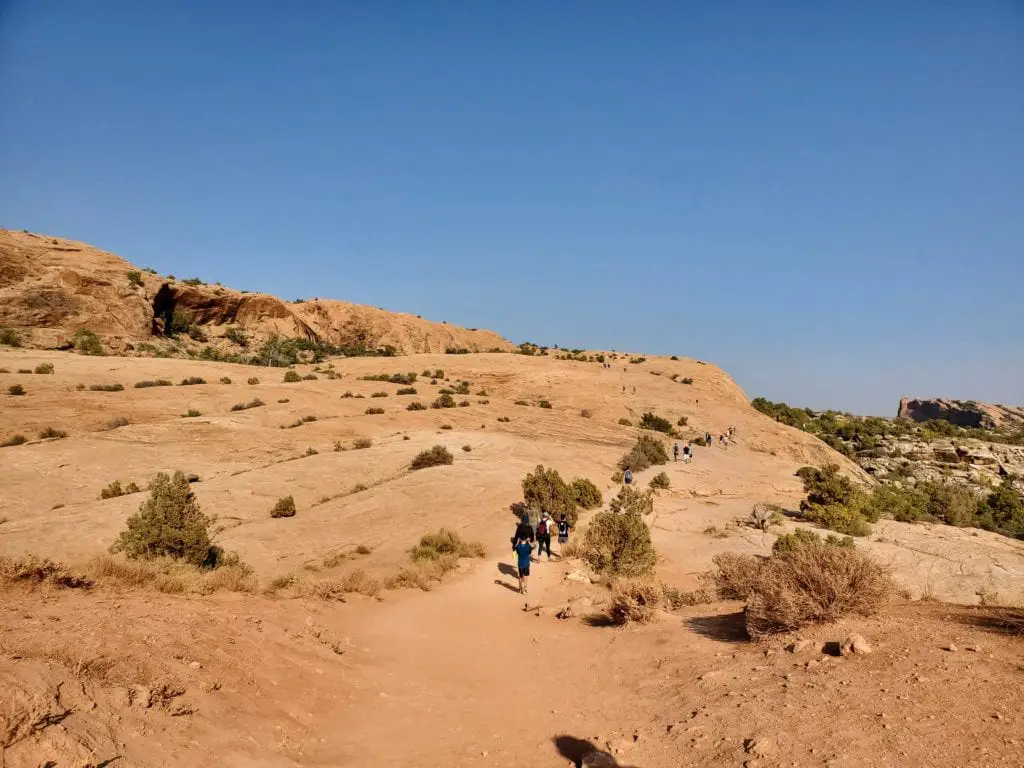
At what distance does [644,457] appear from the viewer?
2884 cm

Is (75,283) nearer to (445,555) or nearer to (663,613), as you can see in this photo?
(445,555)

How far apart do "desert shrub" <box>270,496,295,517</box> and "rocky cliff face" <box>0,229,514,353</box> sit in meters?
33.3

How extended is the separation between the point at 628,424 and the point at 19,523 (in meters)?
36.0

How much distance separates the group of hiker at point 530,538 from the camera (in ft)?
38.6

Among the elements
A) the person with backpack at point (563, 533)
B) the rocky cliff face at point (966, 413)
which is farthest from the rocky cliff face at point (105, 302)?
the rocky cliff face at point (966, 413)

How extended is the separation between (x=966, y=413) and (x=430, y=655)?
5168 inches

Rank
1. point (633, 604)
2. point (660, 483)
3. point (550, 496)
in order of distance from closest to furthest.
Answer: point (633, 604) < point (550, 496) < point (660, 483)

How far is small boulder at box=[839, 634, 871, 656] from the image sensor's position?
19.3 feet

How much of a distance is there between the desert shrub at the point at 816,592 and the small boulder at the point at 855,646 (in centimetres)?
73

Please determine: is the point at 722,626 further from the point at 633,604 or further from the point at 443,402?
the point at 443,402

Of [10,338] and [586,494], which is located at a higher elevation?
[10,338]

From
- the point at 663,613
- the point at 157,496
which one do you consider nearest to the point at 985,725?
the point at 663,613

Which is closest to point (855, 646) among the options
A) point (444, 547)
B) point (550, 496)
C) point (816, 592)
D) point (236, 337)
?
point (816, 592)

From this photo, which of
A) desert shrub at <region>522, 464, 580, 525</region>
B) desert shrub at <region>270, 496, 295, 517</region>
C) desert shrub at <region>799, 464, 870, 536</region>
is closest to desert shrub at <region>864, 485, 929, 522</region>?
desert shrub at <region>799, 464, 870, 536</region>
